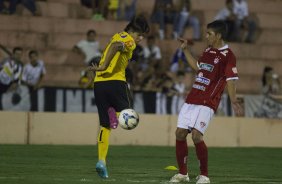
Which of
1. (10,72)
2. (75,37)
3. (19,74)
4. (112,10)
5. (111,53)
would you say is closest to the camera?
(111,53)

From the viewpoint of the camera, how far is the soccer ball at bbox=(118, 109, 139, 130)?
512 inches

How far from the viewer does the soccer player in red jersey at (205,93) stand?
12.4 metres

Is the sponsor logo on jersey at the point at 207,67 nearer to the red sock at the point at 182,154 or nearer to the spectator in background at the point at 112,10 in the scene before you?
the red sock at the point at 182,154

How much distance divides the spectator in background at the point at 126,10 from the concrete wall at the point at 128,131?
6272 millimetres

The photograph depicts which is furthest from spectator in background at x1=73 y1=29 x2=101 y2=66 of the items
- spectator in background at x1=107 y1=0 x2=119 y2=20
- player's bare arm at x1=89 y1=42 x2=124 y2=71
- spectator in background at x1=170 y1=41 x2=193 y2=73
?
player's bare arm at x1=89 y1=42 x2=124 y2=71

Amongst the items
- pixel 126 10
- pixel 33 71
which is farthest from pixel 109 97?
pixel 126 10

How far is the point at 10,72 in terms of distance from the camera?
22.3 m

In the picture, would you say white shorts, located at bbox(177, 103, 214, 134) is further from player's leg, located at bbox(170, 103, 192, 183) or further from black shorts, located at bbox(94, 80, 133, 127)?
black shorts, located at bbox(94, 80, 133, 127)

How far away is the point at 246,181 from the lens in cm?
1302

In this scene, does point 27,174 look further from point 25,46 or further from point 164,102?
point 25,46

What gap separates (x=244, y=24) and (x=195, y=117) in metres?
17.1

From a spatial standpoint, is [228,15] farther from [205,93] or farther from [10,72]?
[205,93]

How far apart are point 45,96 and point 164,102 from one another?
3059 mm

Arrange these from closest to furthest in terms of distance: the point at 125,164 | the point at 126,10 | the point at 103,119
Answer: the point at 103,119
the point at 125,164
the point at 126,10
